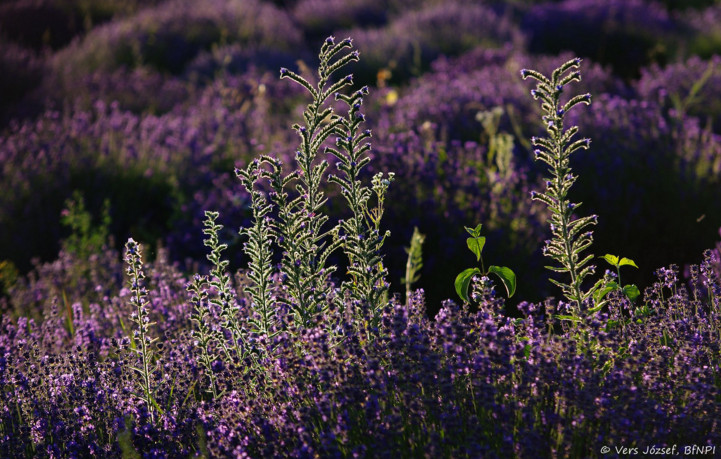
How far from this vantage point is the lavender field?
222 centimetres

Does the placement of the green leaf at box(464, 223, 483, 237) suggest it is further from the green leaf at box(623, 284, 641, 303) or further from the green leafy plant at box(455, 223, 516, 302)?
the green leaf at box(623, 284, 641, 303)

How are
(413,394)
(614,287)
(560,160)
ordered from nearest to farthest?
(413,394), (560,160), (614,287)

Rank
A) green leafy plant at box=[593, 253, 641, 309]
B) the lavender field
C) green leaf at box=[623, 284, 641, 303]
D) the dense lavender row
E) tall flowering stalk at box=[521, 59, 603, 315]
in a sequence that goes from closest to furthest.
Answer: the dense lavender row, the lavender field, tall flowering stalk at box=[521, 59, 603, 315], green leafy plant at box=[593, 253, 641, 309], green leaf at box=[623, 284, 641, 303]

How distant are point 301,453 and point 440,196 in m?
2.85

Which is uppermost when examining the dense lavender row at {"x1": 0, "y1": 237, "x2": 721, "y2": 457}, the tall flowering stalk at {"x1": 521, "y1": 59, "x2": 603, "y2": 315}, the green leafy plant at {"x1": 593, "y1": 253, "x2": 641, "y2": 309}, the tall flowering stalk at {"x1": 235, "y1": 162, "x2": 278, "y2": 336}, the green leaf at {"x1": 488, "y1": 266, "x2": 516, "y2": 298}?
the tall flowering stalk at {"x1": 521, "y1": 59, "x2": 603, "y2": 315}

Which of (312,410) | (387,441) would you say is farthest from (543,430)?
(312,410)

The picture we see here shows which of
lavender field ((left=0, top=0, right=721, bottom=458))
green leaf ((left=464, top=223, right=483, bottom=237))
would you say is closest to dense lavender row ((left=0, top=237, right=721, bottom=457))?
lavender field ((left=0, top=0, right=721, bottom=458))

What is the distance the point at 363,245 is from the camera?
259 centimetres

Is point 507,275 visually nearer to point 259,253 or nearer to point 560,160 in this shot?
point 560,160

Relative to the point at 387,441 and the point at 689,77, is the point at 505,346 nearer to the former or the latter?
the point at 387,441

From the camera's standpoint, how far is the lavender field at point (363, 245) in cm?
222

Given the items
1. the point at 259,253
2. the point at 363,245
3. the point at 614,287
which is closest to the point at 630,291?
the point at 614,287

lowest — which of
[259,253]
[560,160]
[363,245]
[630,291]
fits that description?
[259,253]

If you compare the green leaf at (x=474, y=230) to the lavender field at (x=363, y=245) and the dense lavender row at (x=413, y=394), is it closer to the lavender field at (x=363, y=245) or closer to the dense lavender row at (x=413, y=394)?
the lavender field at (x=363, y=245)
